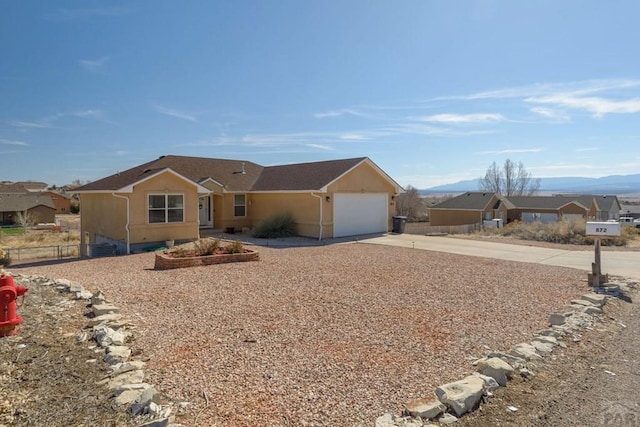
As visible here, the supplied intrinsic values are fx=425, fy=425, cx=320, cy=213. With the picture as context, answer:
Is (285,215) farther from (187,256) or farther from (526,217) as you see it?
(526,217)

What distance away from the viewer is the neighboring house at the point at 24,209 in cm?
5747

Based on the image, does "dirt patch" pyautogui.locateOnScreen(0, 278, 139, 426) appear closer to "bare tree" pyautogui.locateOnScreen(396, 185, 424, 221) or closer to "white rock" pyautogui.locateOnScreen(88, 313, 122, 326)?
"white rock" pyautogui.locateOnScreen(88, 313, 122, 326)

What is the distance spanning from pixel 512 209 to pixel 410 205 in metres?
12.5

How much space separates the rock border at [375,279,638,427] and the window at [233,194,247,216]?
18.2 meters

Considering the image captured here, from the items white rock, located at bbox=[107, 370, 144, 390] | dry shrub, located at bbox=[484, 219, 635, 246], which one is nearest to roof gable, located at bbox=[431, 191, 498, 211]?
dry shrub, located at bbox=[484, 219, 635, 246]

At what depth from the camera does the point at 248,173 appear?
1014 inches

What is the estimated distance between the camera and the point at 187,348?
5.49 meters

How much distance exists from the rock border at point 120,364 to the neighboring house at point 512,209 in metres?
44.5

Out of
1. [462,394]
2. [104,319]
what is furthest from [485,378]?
[104,319]

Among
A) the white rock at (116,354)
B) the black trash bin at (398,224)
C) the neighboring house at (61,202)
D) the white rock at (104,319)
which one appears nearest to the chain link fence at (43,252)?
the black trash bin at (398,224)

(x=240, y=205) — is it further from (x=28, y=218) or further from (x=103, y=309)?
(x=28, y=218)

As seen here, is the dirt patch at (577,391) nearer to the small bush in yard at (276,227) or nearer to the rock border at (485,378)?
the rock border at (485,378)

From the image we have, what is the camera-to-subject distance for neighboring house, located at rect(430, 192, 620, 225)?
4725 cm

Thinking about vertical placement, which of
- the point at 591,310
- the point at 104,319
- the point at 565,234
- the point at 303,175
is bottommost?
the point at 591,310
